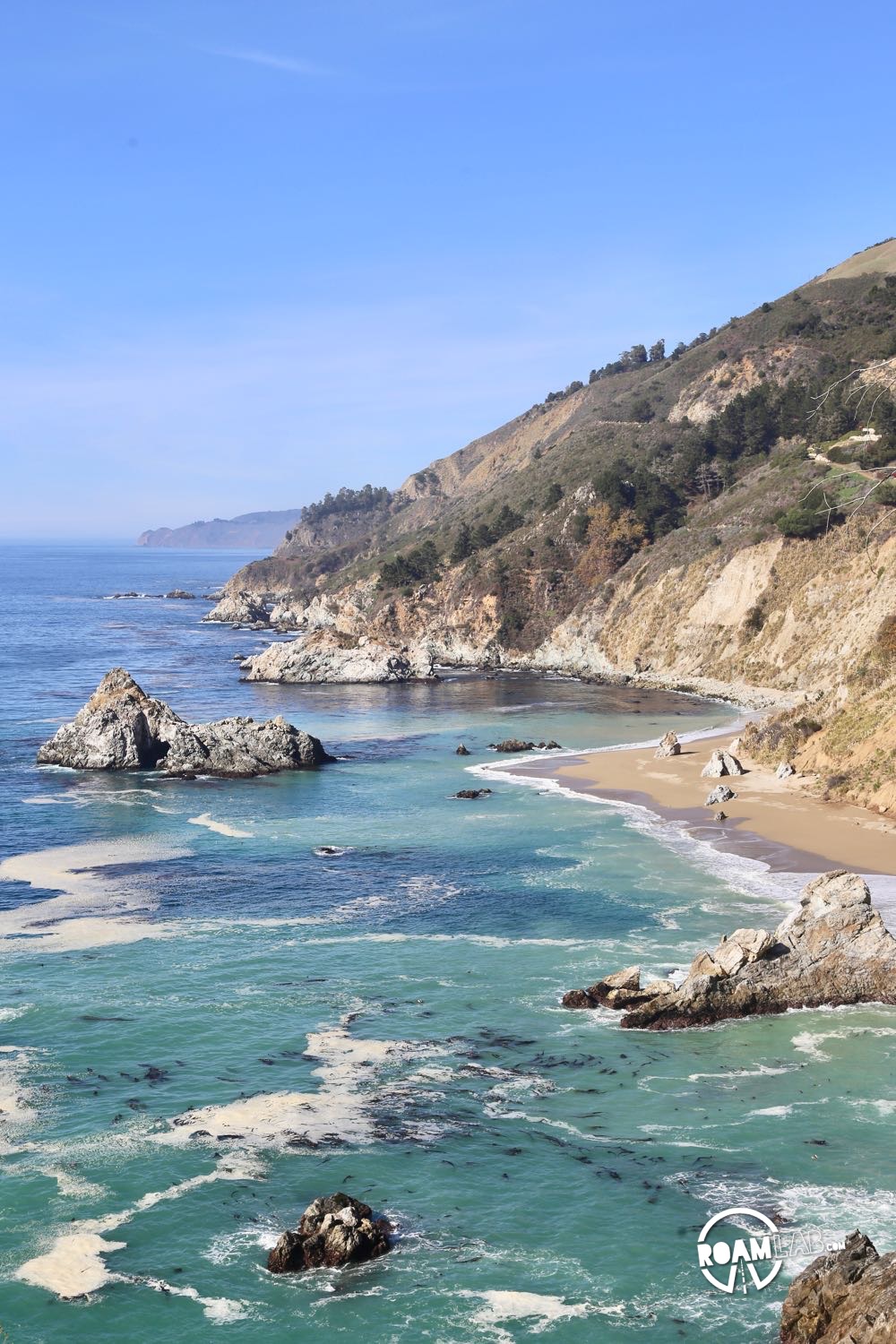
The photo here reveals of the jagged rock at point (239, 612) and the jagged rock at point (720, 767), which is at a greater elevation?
the jagged rock at point (239, 612)

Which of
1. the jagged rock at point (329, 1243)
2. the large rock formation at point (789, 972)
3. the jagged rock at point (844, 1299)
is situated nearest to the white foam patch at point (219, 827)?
the large rock formation at point (789, 972)

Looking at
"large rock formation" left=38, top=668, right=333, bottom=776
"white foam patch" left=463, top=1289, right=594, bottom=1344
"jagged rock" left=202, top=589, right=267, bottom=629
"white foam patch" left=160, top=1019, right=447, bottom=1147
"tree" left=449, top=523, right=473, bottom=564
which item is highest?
"tree" left=449, top=523, right=473, bottom=564

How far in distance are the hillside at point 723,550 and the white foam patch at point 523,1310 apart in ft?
125

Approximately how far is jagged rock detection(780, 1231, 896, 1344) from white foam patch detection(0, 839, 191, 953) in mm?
27021

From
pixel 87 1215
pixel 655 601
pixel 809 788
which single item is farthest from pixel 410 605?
pixel 87 1215

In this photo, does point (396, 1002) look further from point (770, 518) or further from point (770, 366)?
point (770, 366)

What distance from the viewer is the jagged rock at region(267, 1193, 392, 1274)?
2216 cm

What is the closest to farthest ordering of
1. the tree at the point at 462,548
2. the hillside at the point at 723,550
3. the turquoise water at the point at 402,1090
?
the turquoise water at the point at 402,1090 < the hillside at the point at 723,550 < the tree at the point at 462,548

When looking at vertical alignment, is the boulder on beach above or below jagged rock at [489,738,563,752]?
below

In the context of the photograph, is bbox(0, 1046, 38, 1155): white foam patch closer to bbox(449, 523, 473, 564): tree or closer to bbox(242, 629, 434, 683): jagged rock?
bbox(242, 629, 434, 683): jagged rock

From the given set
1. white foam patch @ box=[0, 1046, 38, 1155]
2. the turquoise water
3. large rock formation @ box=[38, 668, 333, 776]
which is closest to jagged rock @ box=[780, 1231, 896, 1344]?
the turquoise water

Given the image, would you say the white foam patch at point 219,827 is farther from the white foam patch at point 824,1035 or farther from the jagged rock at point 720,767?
the white foam patch at point 824,1035

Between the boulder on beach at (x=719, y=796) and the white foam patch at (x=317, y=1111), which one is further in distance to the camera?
the boulder on beach at (x=719, y=796)

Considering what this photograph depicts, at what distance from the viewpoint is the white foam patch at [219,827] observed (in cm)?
5744
